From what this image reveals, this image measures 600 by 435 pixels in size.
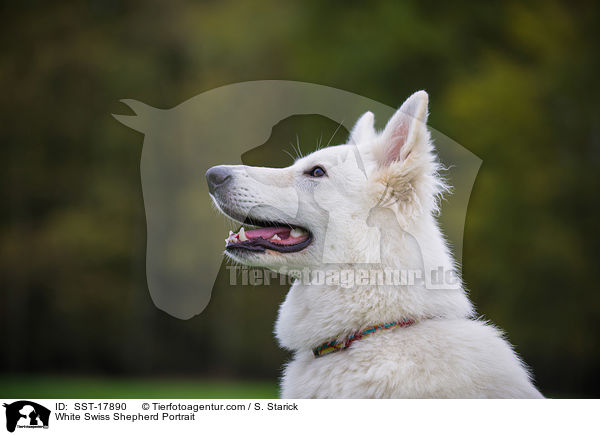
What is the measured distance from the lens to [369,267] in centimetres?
267

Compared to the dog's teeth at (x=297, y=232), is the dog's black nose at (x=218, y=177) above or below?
above

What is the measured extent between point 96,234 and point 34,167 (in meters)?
1.66

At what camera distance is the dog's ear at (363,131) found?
3.32 meters

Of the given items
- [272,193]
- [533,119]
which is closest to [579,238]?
[533,119]

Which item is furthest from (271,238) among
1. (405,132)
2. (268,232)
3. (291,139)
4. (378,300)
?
(291,139)

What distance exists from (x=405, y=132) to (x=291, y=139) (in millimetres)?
5046

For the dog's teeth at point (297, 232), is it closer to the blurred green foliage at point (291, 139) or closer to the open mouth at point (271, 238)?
the open mouth at point (271, 238)

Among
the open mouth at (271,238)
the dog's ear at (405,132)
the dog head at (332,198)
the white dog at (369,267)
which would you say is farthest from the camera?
the open mouth at (271,238)

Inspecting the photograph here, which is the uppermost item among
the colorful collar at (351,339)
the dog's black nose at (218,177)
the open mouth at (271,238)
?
the dog's black nose at (218,177)
